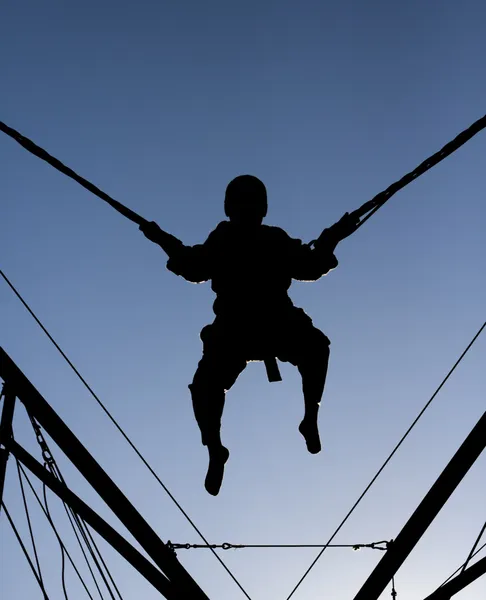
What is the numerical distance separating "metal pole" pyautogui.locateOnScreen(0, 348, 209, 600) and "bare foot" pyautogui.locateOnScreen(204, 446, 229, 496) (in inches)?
29.9

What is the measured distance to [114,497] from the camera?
4.05 meters

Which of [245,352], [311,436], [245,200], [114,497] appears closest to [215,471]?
[311,436]

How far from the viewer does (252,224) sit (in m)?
4.91

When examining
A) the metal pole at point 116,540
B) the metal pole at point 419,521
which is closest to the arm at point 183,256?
the metal pole at point 116,540

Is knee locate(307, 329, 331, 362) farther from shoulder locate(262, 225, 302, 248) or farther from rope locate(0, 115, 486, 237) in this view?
rope locate(0, 115, 486, 237)

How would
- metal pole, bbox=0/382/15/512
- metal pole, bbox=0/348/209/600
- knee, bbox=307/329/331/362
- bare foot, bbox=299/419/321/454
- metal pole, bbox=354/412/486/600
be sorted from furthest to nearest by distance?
bare foot, bbox=299/419/321/454 < knee, bbox=307/329/331/362 < metal pole, bbox=0/382/15/512 < metal pole, bbox=0/348/209/600 < metal pole, bbox=354/412/486/600

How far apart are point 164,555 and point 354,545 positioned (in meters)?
2.85

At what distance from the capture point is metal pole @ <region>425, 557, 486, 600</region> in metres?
3.91

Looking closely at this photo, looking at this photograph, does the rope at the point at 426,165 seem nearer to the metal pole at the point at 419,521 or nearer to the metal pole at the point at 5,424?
the metal pole at the point at 419,521

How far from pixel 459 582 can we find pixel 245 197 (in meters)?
2.66

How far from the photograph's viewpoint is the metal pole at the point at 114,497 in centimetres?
400

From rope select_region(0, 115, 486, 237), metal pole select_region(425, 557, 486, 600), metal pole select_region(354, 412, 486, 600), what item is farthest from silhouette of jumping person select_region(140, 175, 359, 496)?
metal pole select_region(425, 557, 486, 600)

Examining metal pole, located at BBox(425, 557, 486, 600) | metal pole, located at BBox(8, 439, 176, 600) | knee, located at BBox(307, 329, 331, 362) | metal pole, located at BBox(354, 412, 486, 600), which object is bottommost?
metal pole, located at BBox(425, 557, 486, 600)

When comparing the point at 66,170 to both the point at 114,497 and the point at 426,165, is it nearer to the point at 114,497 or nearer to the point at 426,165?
the point at 114,497
